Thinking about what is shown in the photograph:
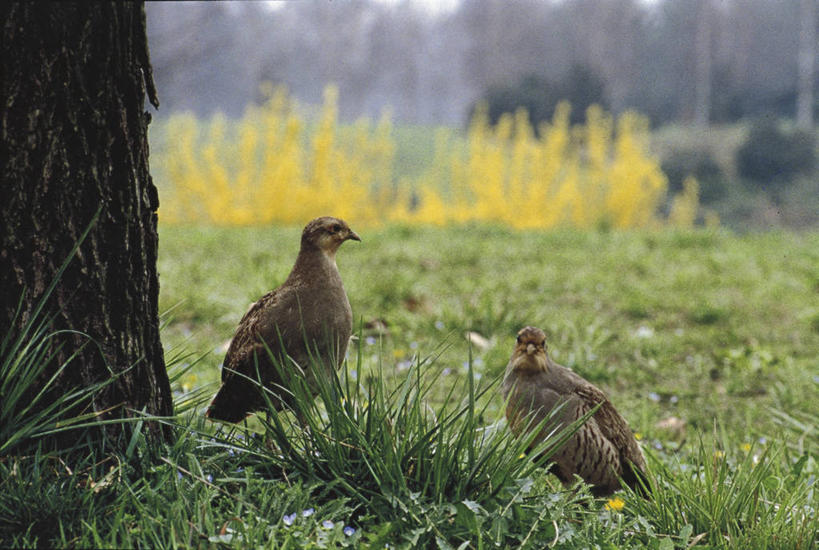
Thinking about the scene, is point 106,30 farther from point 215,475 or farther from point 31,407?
point 215,475

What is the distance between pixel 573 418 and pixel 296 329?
38.0 inches

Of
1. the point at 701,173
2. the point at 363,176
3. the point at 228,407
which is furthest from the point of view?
the point at 701,173

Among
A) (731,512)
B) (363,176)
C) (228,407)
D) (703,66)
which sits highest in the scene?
(703,66)

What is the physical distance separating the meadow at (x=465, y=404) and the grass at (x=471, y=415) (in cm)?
1

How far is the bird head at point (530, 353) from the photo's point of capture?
2.48 metres

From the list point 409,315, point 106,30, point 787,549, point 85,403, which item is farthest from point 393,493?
point 409,315

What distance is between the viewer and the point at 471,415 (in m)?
1.88

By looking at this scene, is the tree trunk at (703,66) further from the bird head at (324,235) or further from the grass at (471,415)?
the bird head at (324,235)

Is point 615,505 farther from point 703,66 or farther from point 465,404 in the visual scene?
point 703,66

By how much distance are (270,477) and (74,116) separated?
1.05m

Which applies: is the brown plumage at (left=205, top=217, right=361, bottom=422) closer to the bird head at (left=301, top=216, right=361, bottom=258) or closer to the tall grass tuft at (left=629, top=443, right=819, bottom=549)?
the bird head at (left=301, top=216, right=361, bottom=258)

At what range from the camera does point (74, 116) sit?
171 centimetres

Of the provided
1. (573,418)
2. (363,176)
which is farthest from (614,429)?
(363,176)

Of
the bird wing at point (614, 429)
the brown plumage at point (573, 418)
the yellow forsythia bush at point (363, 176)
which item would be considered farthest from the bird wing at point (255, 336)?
the yellow forsythia bush at point (363, 176)
